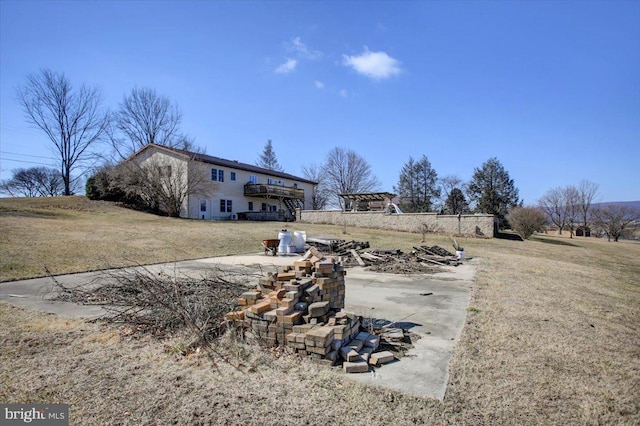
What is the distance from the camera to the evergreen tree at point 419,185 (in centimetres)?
4738

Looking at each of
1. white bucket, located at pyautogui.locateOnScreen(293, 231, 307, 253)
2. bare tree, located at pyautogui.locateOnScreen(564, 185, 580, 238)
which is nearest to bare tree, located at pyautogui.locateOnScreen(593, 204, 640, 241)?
bare tree, located at pyautogui.locateOnScreen(564, 185, 580, 238)

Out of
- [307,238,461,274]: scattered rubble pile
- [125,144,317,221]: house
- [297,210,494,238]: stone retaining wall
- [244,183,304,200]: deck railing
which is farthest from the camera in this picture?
[244,183,304,200]: deck railing

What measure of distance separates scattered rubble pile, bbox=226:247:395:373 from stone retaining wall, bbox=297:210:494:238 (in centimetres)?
2272

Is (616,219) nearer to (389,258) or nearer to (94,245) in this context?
(389,258)

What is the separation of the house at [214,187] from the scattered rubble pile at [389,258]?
18.1 m

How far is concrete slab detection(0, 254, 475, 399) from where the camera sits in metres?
3.17

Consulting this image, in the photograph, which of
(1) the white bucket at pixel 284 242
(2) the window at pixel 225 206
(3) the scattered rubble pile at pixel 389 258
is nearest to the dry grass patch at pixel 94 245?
(1) the white bucket at pixel 284 242

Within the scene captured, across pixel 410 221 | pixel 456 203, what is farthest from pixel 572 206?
pixel 410 221

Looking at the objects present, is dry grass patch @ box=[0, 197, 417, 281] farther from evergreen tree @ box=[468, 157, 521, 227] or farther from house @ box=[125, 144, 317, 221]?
evergreen tree @ box=[468, 157, 521, 227]

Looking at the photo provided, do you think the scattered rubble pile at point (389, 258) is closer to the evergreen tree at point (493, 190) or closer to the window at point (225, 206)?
the window at point (225, 206)

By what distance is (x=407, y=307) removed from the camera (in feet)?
19.4

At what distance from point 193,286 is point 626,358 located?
6168mm

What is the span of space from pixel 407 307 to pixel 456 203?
1689 inches

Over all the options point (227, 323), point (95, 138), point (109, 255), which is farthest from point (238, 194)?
point (227, 323)
